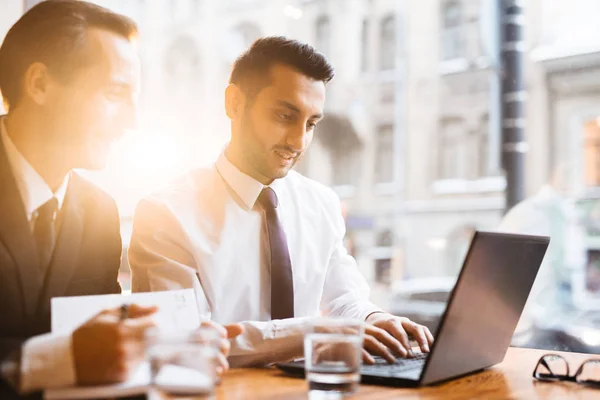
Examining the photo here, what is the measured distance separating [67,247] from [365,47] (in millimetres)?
8184

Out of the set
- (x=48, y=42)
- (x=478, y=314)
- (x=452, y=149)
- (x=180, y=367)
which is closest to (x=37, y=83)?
(x=48, y=42)

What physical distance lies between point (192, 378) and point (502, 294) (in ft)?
1.92

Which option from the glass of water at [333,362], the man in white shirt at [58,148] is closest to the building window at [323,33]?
the man in white shirt at [58,148]

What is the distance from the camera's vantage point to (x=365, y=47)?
902 cm

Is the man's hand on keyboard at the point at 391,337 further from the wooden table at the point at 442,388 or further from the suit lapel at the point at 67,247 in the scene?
the suit lapel at the point at 67,247

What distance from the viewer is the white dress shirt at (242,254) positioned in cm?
140

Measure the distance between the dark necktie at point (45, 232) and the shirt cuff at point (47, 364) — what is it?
356 mm

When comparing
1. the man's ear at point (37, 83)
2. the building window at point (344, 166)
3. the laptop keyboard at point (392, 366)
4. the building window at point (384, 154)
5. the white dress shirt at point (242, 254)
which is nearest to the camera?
the laptop keyboard at point (392, 366)

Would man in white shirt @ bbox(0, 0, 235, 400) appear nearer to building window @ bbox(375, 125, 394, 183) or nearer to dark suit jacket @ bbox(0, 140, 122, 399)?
dark suit jacket @ bbox(0, 140, 122, 399)

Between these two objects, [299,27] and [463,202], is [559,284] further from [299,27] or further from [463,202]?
[299,27]

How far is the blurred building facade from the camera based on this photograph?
8.24 m

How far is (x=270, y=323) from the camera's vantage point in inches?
50.5

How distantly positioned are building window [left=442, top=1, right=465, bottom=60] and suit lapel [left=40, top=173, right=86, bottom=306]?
764 centimetres

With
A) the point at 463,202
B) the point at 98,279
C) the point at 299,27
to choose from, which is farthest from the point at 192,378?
the point at 299,27
